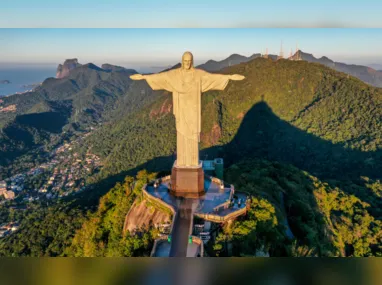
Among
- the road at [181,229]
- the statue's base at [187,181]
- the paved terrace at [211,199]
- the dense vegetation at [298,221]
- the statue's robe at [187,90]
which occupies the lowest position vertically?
the dense vegetation at [298,221]

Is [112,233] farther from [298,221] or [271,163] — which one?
[271,163]

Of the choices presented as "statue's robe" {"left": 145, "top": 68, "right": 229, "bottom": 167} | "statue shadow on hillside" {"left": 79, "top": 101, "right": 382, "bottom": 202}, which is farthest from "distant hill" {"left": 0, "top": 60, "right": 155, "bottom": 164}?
"statue's robe" {"left": 145, "top": 68, "right": 229, "bottom": 167}

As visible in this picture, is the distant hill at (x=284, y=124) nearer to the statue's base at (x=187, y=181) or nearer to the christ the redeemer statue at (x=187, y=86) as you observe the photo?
the statue's base at (x=187, y=181)

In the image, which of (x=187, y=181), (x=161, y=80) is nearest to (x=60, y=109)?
(x=187, y=181)

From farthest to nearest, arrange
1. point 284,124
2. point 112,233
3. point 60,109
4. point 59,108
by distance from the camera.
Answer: point 59,108, point 60,109, point 284,124, point 112,233

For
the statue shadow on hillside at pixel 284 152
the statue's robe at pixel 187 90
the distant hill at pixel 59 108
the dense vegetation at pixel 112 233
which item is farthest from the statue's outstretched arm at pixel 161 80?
the distant hill at pixel 59 108

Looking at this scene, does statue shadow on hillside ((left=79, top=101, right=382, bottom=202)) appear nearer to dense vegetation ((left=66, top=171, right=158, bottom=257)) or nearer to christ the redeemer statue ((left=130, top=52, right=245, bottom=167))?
dense vegetation ((left=66, top=171, right=158, bottom=257))

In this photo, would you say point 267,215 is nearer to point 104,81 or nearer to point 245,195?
point 245,195
